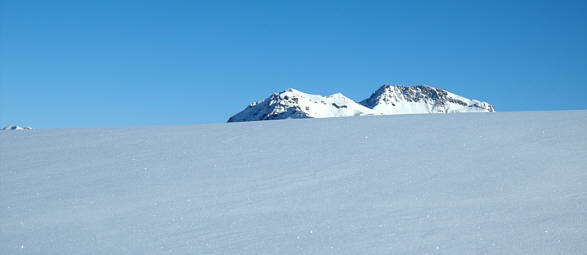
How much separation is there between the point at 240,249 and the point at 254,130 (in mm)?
1613

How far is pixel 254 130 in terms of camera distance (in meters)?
3.41

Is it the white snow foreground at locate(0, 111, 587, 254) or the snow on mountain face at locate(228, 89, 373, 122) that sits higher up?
the snow on mountain face at locate(228, 89, 373, 122)

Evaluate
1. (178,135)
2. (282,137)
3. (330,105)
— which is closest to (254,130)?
(282,137)

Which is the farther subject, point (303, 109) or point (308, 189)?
point (303, 109)

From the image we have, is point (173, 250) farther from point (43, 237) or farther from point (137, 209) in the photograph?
point (43, 237)

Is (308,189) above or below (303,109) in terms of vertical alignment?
below

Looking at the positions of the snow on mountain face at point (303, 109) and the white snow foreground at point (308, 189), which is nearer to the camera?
the white snow foreground at point (308, 189)

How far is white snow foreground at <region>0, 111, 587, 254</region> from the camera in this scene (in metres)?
1.92

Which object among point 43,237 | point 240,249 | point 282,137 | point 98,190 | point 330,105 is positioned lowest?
point 240,249

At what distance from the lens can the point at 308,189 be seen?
2359 mm

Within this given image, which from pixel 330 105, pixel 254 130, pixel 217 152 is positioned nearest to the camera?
pixel 217 152

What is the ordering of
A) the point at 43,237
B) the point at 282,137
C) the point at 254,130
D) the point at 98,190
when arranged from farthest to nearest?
the point at 254,130, the point at 282,137, the point at 98,190, the point at 43,237

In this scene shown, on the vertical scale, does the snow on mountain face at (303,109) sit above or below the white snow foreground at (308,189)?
above

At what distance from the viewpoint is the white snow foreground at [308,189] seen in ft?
6.31
